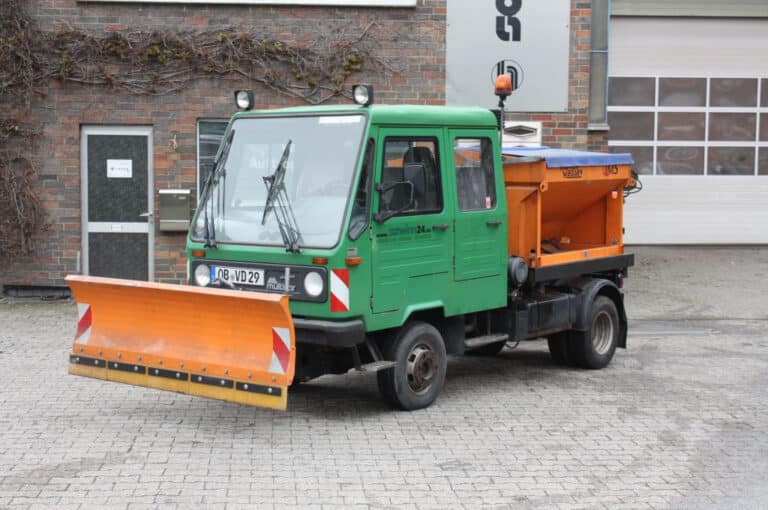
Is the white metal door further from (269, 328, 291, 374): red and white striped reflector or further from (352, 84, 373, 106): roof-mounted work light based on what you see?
(269, 328, 291, 374): red and white striped reflector

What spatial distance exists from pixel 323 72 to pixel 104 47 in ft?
8.96

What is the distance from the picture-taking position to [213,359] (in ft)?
24.5

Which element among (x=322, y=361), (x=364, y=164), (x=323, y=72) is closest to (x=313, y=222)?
(x=364, y=164)

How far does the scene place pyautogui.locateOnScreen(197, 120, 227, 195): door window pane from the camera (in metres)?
14.0

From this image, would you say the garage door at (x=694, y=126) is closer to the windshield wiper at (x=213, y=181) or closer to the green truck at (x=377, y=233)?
the green truck at (x=377, y=233)

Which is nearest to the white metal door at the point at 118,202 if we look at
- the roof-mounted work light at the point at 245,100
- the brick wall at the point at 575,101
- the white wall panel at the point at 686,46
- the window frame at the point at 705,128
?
the brick wall at the point at 575,101

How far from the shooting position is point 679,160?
1811cm

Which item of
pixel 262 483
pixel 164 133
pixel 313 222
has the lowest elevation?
pixel 262 483

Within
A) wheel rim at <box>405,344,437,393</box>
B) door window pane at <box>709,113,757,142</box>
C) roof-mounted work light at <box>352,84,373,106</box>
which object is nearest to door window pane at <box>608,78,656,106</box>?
door window pane at <box>709,113,757,142</box>

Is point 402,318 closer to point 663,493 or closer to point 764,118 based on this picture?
point 663,493

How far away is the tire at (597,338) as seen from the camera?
998 cm

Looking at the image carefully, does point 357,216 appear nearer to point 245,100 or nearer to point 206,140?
point 245,100

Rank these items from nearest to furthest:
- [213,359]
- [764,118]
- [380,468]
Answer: [380,468] < [213,359] < [764,118]

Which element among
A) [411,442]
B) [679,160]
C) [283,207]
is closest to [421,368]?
[411,442]
